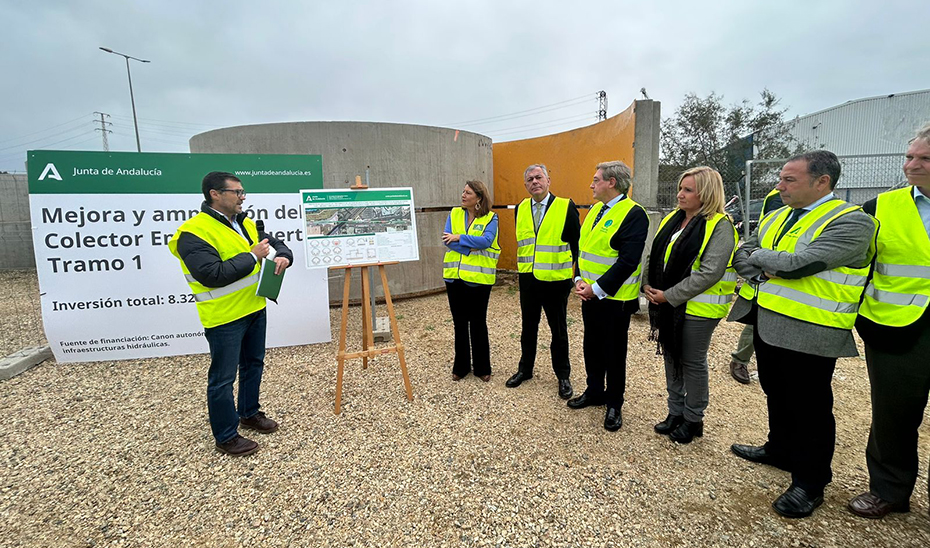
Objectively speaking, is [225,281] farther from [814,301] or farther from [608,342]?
[814,301]

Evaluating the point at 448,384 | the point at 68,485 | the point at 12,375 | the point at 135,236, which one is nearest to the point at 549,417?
the point at 448,384

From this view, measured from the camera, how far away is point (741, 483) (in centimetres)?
248

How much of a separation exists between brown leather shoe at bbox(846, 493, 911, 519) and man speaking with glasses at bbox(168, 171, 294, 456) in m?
3.51

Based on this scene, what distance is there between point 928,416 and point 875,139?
2285cm

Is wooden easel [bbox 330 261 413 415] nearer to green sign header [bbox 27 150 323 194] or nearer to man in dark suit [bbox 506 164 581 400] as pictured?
man in dark suit [bbox 506 164 581 400]

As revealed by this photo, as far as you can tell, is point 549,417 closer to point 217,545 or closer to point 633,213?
point 633,213

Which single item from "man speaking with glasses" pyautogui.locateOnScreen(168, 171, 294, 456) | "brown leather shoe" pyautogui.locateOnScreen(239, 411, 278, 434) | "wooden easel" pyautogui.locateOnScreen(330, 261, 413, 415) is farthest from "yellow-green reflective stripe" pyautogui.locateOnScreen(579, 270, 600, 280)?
"brown leather shoe" pyautogui.locateOnScreen(239, 411, 278, 434)

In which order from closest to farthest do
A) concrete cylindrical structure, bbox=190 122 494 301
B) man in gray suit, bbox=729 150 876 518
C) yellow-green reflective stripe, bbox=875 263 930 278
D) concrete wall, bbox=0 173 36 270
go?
1. yellow-green reflective stripe, bbox=875 263 930 278
2. man in gray suit, bbox=729 150 876 518
3. concrete cylindrical structure, bbox=190 122 494 301
4. concrete wall, bbox=0 173 36 270

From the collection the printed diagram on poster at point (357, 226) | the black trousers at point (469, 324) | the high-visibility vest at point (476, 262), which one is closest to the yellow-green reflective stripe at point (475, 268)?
the high-visibility vest at point (476, 262)

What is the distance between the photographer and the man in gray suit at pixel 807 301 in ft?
6.45

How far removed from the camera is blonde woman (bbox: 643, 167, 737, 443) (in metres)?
2.52

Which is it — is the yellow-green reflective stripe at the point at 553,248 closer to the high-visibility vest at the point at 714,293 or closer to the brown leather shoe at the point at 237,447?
the high-visibility vest at the point at 714,293

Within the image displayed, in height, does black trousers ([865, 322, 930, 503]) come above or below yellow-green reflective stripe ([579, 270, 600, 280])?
below

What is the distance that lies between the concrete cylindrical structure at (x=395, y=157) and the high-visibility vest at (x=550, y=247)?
3.65 metres
